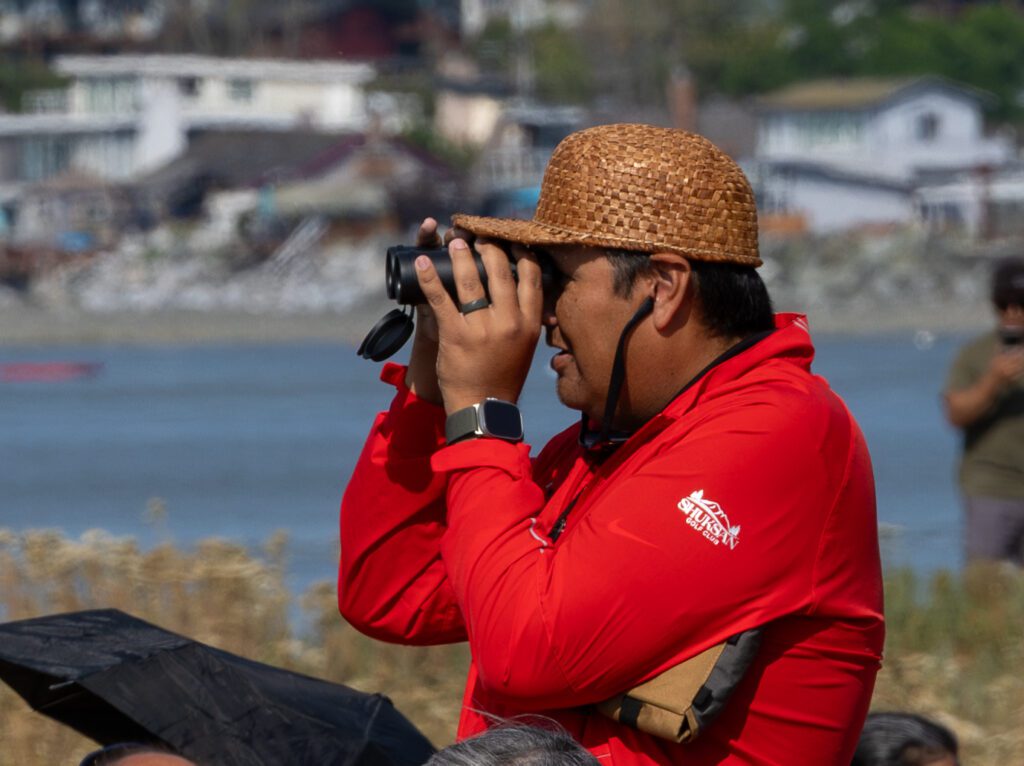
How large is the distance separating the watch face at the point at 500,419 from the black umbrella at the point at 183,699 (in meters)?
0.89

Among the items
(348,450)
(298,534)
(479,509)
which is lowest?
(348,450)

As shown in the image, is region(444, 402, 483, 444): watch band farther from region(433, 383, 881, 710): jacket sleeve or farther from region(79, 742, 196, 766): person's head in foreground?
region(79, 742, 196, 766): person's head in foreground

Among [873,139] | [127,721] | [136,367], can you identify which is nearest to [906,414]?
[136,367]

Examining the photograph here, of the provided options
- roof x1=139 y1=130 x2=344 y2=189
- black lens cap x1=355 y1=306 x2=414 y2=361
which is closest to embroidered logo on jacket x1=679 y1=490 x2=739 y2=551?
black lens cap x1=355 y1=306 x2=414 y2=361

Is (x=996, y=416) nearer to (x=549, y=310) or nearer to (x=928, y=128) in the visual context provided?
(x=549, y=310)

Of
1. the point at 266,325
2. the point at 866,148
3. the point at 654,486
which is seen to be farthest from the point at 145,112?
the point at 654,486

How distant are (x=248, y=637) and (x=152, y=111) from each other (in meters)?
70.1

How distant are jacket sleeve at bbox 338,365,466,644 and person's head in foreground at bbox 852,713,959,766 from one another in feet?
2.82

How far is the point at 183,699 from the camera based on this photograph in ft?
10.4

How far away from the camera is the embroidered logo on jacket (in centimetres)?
236

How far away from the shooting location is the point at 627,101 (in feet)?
265

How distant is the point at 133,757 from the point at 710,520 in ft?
3.20

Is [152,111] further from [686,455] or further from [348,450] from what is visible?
[686,455]

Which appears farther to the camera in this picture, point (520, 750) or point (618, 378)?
point (618, 378)
